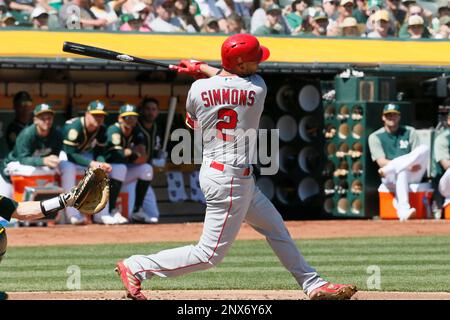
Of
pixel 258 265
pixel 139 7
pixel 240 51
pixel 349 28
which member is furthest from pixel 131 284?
pixel 349 28

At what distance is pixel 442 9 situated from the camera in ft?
55.9

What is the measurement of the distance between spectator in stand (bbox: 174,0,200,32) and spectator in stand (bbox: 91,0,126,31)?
75cm

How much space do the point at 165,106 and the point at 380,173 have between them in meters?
3.34

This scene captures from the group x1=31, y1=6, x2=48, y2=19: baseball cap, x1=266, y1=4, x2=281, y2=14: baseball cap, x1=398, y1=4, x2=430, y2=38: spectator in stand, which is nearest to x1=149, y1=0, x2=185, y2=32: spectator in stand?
x1=266, y1=4, x2=281, y2=14: baseball cap

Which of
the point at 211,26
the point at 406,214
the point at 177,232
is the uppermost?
the point at 211,26

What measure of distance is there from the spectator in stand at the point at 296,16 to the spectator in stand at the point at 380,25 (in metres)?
1.00

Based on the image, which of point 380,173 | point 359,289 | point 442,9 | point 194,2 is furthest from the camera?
point 442,9

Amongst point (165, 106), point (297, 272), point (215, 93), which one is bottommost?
point (165, 106)

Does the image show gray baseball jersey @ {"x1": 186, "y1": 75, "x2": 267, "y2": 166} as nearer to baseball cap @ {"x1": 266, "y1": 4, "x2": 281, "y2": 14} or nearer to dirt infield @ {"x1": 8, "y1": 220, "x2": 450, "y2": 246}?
dirt infield @ {"x1": 8, "y1": 220, "x2": 450, "y2": 246}

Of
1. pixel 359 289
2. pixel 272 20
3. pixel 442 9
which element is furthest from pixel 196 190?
pixel 359 289

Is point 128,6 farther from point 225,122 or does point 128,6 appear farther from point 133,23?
point 225,122

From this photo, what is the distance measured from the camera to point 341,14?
16.4 meters

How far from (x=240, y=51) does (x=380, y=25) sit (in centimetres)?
927
